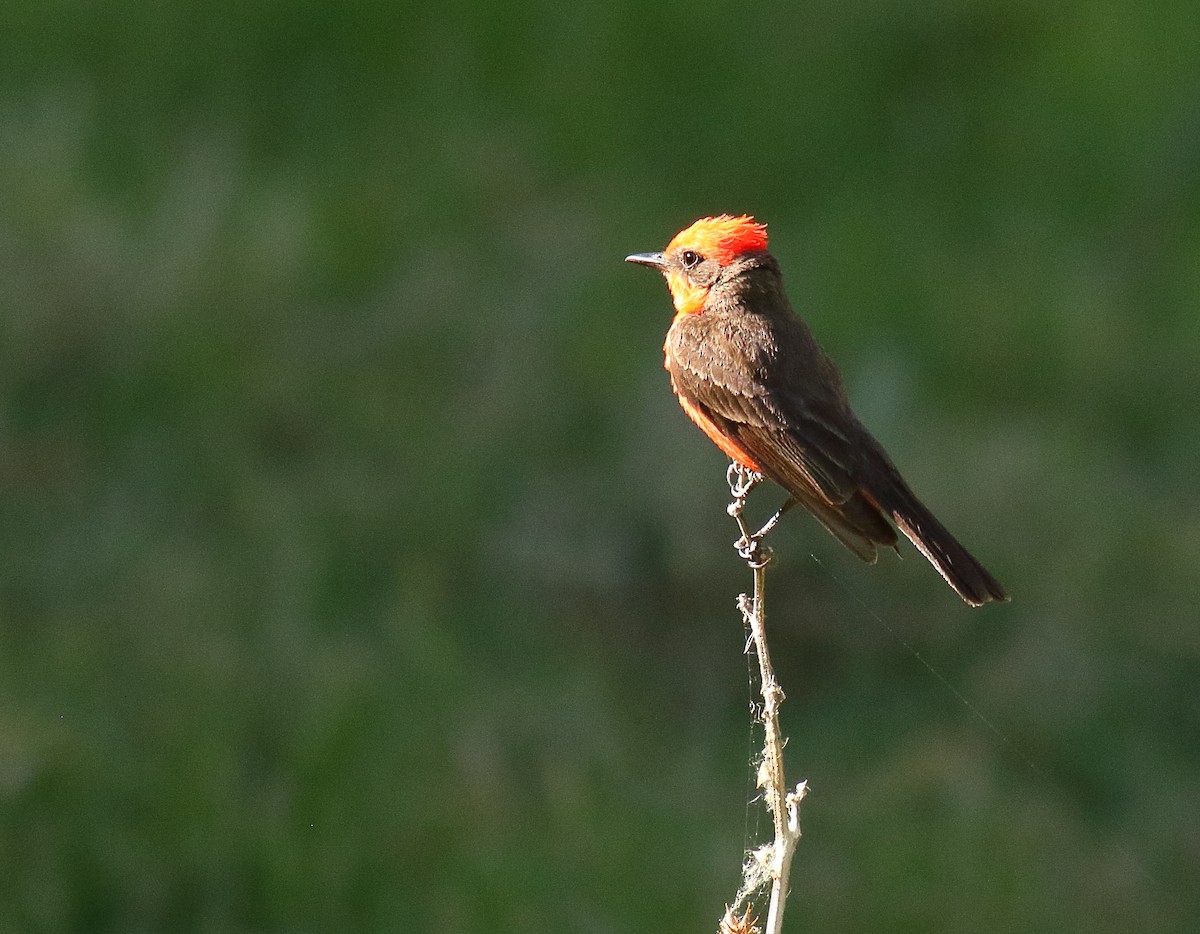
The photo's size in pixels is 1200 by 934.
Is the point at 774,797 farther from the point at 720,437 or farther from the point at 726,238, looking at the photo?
the point at 726,238

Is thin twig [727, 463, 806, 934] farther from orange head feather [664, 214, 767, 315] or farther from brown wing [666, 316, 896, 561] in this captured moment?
orange head feather [664, 214, 767, 315]

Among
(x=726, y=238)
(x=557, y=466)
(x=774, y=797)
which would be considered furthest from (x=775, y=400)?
(x=557, y=466)

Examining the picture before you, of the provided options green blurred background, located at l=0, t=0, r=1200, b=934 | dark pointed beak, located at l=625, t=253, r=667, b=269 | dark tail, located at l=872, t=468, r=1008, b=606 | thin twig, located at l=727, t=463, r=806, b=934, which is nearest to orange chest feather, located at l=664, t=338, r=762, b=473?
dark tail, located at l=872, t=468, r=1008, b=606

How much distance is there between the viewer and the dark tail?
4.19 metres

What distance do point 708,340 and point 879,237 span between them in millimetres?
4502

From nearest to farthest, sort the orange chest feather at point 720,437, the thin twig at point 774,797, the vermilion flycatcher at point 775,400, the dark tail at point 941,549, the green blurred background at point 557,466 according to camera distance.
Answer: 1. the thin twig at point 774,797
2. the dark tail at point 941,549
3. the vermilion flycatcher at point 775,400
4. the orange chest feather at point 720,437
5. the green blurred background at point 557,466

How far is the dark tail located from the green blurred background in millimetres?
2203

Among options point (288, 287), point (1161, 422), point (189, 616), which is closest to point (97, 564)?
point (189, 616)

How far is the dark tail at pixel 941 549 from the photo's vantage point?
419 centimetres

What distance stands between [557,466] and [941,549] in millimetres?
3801

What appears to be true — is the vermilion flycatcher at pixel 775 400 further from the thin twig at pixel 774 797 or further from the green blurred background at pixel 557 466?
the green blurred background at pixel 557 466

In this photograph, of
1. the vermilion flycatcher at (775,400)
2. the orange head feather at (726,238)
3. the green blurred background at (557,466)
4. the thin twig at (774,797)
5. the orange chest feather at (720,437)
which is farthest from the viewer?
the green blurred background at (557,466)

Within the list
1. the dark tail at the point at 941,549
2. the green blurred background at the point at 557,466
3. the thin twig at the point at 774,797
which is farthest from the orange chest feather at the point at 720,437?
the green blurred background at the point at 557,466

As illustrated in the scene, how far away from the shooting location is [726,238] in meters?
5.07
